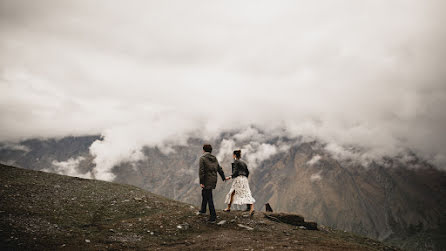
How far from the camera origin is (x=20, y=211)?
12.4 m

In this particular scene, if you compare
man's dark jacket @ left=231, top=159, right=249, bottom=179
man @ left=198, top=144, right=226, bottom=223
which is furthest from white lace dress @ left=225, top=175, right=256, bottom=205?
man @ left=198, top=144, right=226, bottom=223

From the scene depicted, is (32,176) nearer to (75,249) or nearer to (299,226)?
(75,249)

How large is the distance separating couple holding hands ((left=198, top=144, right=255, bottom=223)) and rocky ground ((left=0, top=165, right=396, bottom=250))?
3.03 feet

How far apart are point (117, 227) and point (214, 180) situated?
5997 mm

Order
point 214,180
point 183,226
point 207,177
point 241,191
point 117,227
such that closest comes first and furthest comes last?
point 117,227, point 183,226, point 207,177, point 214,180, point 241,191

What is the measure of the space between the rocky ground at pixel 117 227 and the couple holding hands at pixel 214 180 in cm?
92

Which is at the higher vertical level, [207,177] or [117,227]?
[207,177]

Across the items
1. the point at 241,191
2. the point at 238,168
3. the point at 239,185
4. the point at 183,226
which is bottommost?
the point at 183,226

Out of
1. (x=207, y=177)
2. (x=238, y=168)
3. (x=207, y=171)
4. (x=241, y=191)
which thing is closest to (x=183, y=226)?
(x=207, y=177)

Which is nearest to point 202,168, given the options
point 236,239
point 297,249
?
point 236,239

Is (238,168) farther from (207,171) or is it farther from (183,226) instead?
(183,226)

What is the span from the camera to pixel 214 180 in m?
15.4

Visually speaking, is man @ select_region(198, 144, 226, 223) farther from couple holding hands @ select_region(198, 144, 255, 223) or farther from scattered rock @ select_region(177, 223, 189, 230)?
scattered rock @ select_region(177, 223, 189, 230)

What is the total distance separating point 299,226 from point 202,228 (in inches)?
283
